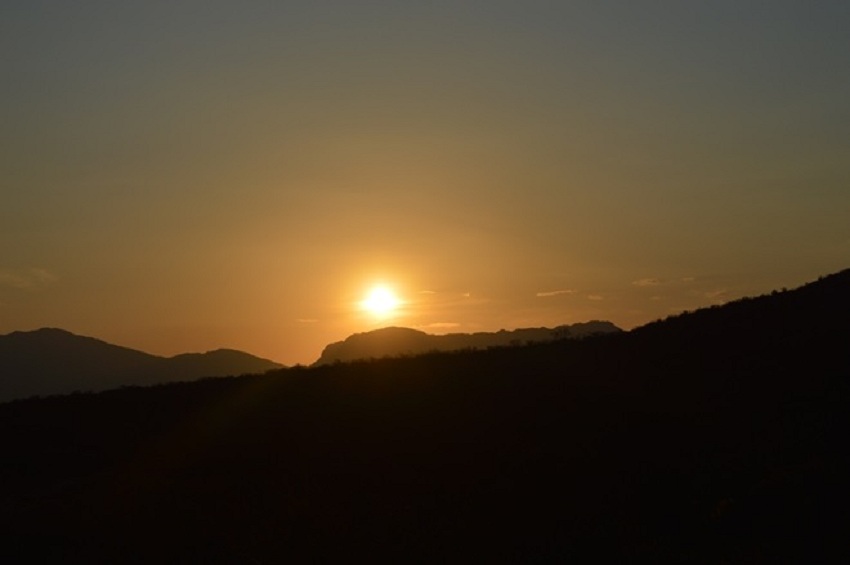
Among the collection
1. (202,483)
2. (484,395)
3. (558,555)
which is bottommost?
(558,555)

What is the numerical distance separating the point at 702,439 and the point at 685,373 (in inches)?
226

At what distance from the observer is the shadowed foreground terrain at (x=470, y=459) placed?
18.1 meters

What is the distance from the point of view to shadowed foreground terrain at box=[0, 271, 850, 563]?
18125 millimetres

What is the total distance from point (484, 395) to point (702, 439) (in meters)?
6.63

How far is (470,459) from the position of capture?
2212cm

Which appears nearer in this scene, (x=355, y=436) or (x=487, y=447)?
(x=487, y=447)

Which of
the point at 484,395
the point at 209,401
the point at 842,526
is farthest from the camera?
the point at 209,401

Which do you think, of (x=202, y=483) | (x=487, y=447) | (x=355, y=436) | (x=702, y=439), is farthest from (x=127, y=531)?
(x=702, y=439)

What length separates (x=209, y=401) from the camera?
29.1 m

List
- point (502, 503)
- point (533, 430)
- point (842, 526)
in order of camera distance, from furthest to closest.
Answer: point (533, 430) → point (502, 503) → point (842, 526)

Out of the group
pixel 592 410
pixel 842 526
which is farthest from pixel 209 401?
pixel 842 526

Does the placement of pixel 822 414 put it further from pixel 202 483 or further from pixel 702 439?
pixel 202 483

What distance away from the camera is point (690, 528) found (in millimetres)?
17750

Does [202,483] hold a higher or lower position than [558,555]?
higher
